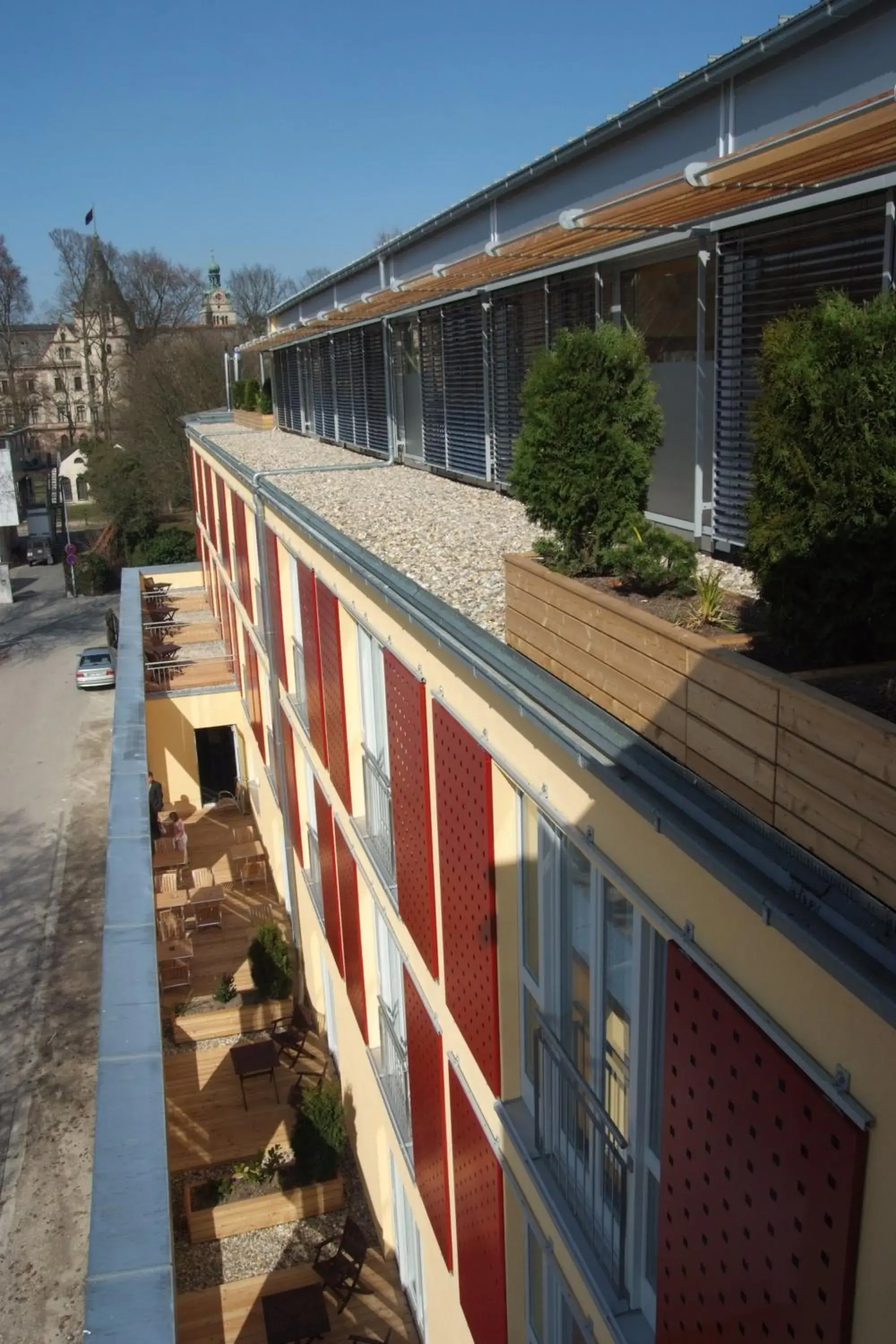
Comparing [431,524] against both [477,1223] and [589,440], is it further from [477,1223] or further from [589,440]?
[477,1223]

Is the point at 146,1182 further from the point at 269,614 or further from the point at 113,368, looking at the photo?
the point at 113,368

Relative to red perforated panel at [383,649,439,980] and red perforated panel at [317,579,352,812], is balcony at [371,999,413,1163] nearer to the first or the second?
red perforated panel at [383,649,439,980]

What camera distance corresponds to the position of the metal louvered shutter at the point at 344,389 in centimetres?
2225

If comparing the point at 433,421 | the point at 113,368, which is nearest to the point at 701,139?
the point at 433,421

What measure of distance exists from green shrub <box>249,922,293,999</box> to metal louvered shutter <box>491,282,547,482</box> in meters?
6.68

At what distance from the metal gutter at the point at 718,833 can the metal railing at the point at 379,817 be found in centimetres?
325

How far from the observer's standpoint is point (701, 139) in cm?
941

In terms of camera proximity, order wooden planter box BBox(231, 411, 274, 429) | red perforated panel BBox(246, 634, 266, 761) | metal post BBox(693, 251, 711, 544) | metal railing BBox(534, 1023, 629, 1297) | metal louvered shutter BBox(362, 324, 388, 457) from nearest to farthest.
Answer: metal railing BBox(534, 1023, 629, 1297) → metal post BBox(693, 251, 711, 544) → red perforated panel BBox(246, 634, 266, 761) → metal louvered shutter BBox(362, 324, 388, 457) → wooden planter box BBox(231, 411, 274, 429)

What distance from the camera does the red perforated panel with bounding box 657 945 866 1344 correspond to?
257cm

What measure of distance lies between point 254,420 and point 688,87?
25.1 m

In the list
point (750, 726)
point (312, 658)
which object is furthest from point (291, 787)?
point (750, 726)

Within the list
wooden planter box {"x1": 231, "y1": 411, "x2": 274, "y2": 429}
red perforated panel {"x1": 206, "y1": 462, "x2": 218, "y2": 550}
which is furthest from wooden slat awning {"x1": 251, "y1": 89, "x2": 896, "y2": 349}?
wooden planter box {"x1": 231, "y1": 411, "x2": 274, "y2": 429}

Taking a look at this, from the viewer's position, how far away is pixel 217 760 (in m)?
24.2

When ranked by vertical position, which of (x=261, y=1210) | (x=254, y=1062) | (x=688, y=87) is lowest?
(x=261, y=1210)
